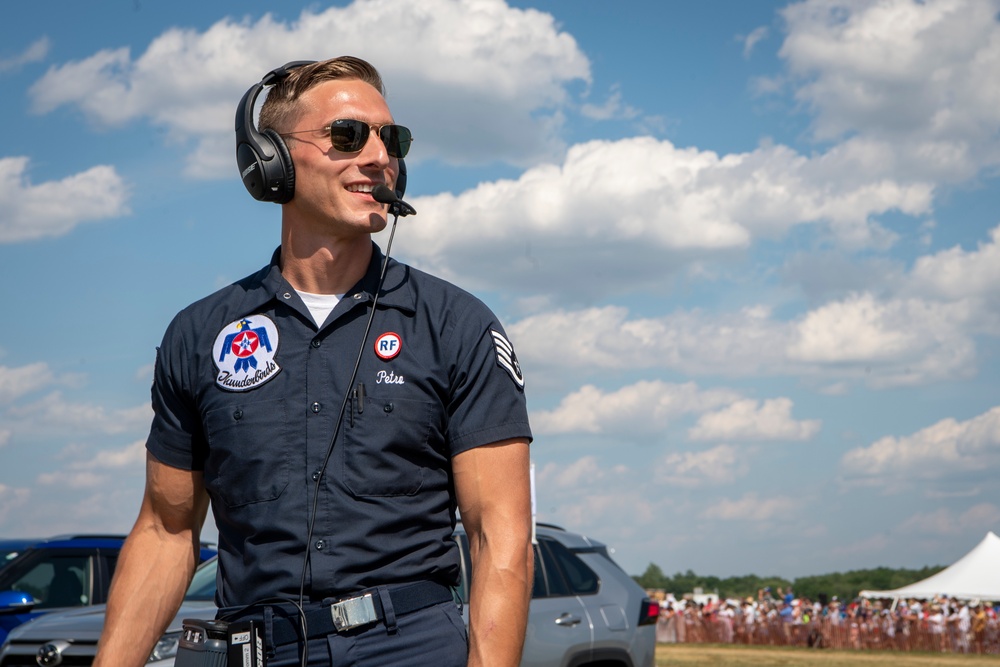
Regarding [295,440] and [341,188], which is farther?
[341,188]

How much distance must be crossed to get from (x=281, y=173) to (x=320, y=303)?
324mm

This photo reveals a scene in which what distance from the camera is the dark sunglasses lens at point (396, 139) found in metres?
2.74

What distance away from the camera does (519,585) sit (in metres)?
2.32

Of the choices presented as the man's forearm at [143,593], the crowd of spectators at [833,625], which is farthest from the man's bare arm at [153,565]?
the crowd of spectators at [833,625]

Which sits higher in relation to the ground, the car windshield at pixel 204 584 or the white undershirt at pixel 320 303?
the white undershirt at pixel 320 303

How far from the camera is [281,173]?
2.76 metres

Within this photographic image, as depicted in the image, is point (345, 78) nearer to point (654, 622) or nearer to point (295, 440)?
point (295, 440)

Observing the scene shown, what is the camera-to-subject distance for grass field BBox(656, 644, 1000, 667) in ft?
79.1

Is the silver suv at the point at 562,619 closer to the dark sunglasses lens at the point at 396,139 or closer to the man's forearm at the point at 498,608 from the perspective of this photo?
the dark sunglasses lens at the point at 396,139

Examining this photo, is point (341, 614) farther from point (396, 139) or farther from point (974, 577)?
point (974, 577)

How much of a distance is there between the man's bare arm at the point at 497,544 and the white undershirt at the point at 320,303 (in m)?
0.47

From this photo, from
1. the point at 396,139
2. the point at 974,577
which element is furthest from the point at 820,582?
the point at 396,139

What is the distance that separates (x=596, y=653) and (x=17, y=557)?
487cm

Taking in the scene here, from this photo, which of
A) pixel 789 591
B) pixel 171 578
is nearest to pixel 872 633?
pixel 789 591
